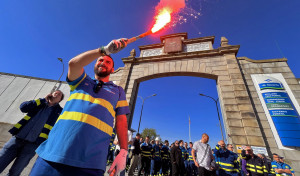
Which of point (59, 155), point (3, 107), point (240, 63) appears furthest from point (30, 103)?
point (240, 63)

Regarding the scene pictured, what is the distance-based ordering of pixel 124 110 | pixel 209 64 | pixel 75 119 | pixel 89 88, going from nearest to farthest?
pixel 75 119, pixel 89 88, pixel 124 110, pixel 209 64

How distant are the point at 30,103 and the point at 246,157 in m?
7.06

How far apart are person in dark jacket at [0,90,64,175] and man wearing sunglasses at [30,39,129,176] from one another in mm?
2107

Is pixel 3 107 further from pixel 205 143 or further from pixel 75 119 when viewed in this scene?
pixel 205 143

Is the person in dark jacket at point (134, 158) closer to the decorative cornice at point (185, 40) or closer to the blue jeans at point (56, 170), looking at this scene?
the blue jeans at point (56, 170)

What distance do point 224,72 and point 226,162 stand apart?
15.5 ft

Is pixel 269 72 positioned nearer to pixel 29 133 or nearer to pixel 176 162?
pixel 176 162

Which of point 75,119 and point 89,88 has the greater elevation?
point 89,88

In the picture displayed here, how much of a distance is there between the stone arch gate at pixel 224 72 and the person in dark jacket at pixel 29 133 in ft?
16.3

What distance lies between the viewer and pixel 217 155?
4.79 metres

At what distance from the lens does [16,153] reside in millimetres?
2439

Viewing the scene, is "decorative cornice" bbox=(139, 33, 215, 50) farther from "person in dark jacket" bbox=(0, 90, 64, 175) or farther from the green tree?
the green tree

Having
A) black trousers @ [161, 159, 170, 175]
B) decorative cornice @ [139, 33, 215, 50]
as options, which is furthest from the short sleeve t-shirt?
decorative cornice @ [139, 33, 215, 50]

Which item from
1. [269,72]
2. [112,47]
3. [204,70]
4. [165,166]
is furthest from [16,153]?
[269,72]
